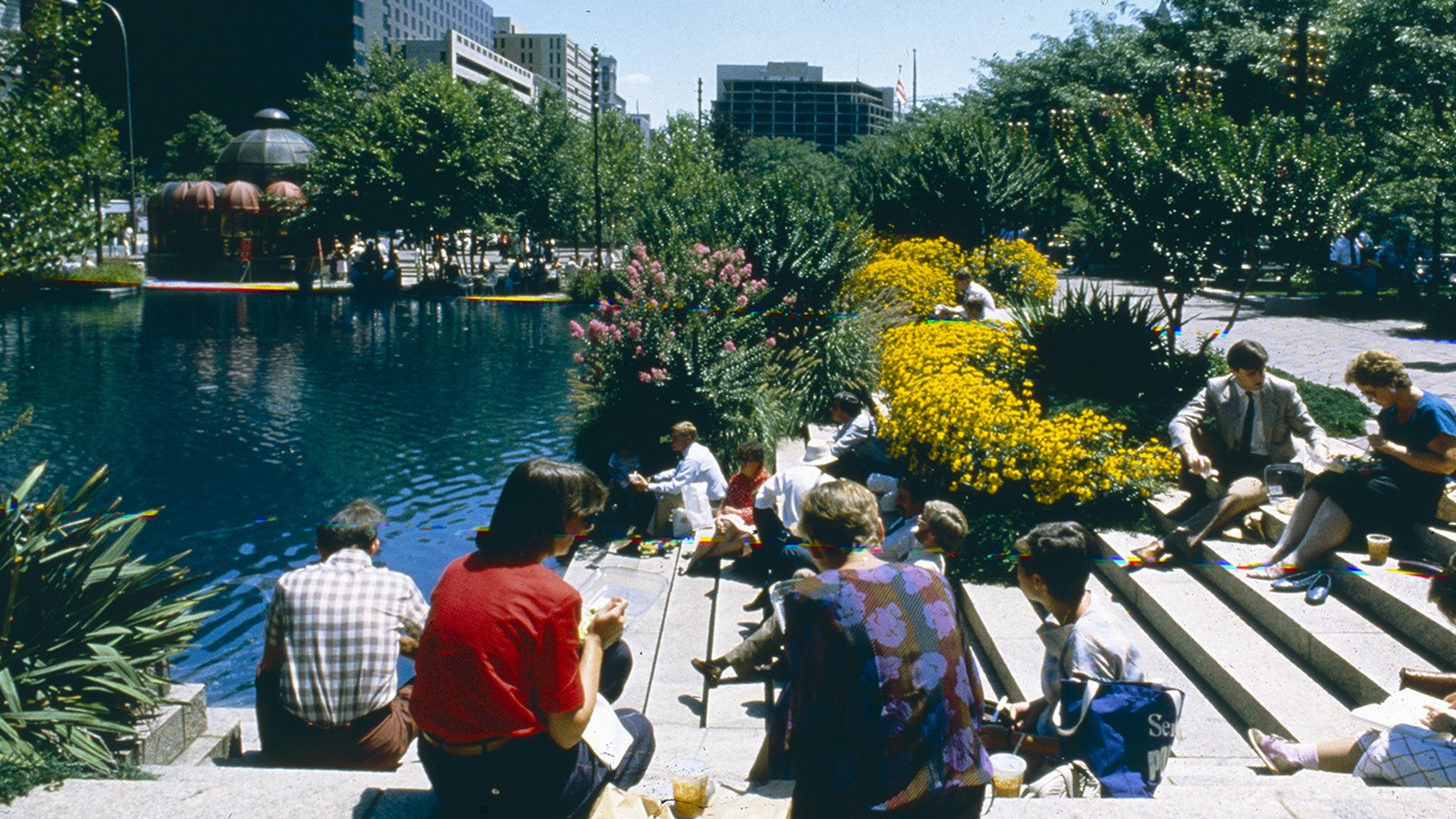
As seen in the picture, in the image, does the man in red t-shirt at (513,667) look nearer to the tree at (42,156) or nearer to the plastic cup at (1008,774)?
the plastic cup at (1008,774)

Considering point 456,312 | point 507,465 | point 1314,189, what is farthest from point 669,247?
point 456,312

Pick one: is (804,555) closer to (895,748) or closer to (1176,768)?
(1176,768)

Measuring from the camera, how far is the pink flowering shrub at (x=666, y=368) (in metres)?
12.1

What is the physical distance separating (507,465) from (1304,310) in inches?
591

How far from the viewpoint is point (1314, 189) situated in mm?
11062

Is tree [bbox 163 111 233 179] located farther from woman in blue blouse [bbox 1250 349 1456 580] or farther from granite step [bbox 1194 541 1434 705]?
woman in blue blouse [bbox 1250 349 1456 580]

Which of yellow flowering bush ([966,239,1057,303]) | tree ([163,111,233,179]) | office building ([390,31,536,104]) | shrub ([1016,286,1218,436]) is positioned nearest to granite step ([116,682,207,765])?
shrub ([1016,286,1218,436])

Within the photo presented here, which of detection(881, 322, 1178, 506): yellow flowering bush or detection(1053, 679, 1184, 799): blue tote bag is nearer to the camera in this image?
detection(1053, 679, 1184, 799): blue tote bag

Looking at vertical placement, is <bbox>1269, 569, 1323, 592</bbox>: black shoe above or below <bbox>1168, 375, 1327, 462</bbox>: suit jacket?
below

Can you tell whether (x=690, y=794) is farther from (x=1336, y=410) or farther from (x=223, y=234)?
(x=223, y=234)

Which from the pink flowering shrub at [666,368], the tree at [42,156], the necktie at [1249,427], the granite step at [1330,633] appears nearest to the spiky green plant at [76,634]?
the tree at [42,156]

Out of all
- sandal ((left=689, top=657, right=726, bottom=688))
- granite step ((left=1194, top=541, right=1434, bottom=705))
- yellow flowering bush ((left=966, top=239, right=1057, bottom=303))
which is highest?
yellow flowering bush ((left=966, top=239, right=1057, bottom=303))

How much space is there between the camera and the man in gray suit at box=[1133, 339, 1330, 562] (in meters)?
7.14

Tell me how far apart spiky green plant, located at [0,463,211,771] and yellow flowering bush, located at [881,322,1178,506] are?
16.5 feet
